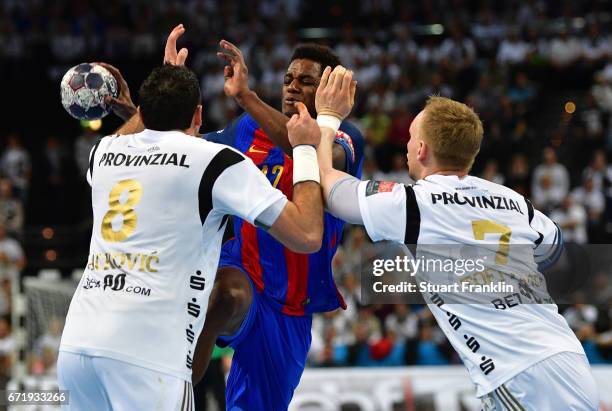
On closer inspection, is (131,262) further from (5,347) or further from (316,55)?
(5,347)

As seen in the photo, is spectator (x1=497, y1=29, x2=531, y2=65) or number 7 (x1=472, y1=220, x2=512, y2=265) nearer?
number 7 (x1=472, y1=220, x2=512, y2=265)

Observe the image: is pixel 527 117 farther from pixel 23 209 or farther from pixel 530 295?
pixel 530 295

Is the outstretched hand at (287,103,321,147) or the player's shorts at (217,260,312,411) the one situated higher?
the outstretched hand at (287,103,321,147)

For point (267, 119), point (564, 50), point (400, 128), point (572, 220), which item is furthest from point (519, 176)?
point (267, 119)

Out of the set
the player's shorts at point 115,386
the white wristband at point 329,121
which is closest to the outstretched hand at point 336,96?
the white wristband at point 329,121

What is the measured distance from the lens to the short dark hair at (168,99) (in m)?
5.30

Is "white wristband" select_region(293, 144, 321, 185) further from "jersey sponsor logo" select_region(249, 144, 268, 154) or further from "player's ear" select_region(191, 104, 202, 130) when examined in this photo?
"jersey sponsor logo" select_region(249, 144, 268, 154)

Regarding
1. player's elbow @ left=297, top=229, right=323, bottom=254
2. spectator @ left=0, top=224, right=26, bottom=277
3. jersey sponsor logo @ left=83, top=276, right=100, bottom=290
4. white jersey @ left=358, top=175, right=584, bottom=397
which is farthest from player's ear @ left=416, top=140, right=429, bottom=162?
spectator @ left=0, top=224, right=26, bottom=277

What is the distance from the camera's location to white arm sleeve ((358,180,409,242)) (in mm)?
5246

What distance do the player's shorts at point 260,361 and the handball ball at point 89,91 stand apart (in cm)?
145

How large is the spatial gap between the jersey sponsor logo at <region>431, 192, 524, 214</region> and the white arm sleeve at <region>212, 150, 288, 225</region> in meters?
0.89

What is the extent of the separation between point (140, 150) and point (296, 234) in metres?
1.01

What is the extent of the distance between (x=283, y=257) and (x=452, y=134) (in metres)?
1.96

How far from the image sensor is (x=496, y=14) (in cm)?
2359
